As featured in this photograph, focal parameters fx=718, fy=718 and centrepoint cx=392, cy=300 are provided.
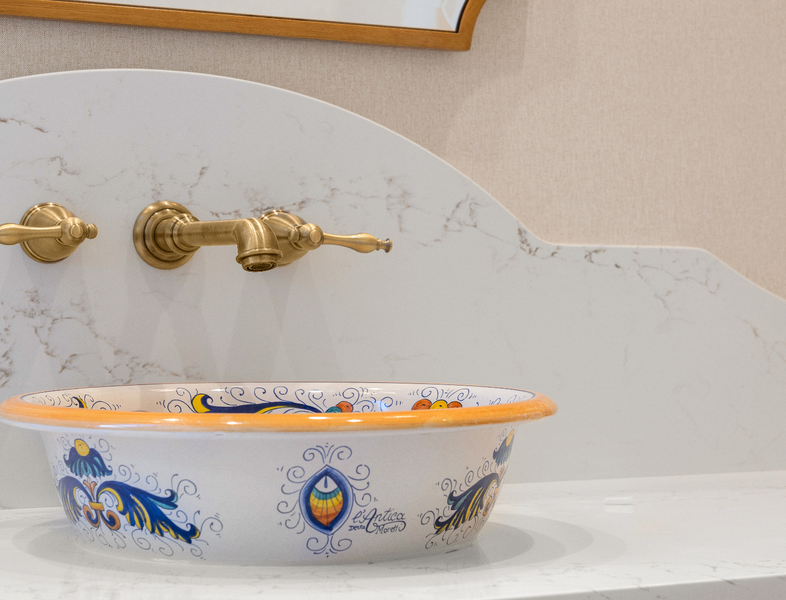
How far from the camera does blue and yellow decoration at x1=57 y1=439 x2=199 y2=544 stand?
21.0 inches

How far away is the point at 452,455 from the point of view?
0.55m

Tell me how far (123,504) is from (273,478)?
128mm

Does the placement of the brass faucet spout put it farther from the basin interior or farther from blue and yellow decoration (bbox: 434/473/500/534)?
blue and yellow decoration (bbox: 434/473/500/534)

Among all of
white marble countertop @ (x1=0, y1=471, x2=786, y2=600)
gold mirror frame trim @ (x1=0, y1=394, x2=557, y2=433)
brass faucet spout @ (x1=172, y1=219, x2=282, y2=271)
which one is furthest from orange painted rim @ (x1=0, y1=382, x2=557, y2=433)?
brass faucet spout @ (x1=172, y1=219, x2=282, y2=271)

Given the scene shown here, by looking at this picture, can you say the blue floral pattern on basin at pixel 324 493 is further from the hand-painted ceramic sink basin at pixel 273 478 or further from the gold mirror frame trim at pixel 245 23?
the gold mirror frame trim at pixel 245 23

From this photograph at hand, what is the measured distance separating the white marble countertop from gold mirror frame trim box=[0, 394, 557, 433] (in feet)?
0.37

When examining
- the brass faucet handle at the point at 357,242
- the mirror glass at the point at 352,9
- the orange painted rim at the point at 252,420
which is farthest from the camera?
the mirror glass at the point at 352,9

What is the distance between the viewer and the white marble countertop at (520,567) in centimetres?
50

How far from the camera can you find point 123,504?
1.80ft

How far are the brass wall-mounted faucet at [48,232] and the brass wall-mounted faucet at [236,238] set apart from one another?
76 millimetres

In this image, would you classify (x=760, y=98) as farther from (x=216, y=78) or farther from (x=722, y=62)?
(x=216, y=78)

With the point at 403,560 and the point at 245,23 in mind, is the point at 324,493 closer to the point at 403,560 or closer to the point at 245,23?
the point at 403,560

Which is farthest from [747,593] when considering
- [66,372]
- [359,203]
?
[66,372]

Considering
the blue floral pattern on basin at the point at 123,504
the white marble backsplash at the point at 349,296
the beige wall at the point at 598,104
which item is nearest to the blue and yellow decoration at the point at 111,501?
the blue floral pattern on basin at the point at 123,504
